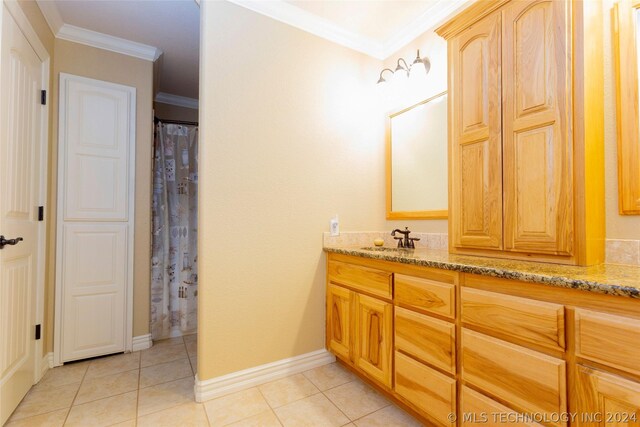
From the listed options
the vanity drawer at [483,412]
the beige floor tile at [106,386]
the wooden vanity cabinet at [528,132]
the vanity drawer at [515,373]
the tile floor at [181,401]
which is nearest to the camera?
the vanity drawer at [515,373]

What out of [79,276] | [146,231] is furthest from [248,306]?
[79,276]

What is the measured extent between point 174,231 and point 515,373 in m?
2.87

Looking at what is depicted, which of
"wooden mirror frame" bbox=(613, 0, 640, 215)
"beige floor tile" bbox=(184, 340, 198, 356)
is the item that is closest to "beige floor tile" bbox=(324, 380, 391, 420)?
"beige floor tile" bbox=(184, 340, 198, 356)

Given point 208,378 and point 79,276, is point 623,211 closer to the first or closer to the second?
point 208,378

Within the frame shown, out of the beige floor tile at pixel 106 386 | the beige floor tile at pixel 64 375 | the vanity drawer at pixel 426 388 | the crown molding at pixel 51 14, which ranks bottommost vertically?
the beige floor tile at pixel 64 375

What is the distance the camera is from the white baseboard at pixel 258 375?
1800 millimetres

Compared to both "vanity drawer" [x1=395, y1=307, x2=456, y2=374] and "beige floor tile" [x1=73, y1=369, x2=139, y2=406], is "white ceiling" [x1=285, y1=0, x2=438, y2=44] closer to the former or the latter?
"vanity drawer" [x1=395, y1=307, x2=456, y2=374]

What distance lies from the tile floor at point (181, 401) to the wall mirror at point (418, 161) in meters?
1.28

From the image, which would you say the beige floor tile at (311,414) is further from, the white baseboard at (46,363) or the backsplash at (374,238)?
the white baseboard at (46,363)

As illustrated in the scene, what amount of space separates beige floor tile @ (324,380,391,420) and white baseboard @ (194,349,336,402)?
308 millimetres

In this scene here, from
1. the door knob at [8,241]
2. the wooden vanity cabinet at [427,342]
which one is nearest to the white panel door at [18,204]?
the door knob at [8,241]

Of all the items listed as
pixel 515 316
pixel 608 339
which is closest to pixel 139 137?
pixel 515 316

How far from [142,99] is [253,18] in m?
1.27

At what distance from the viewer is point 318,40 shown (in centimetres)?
228
